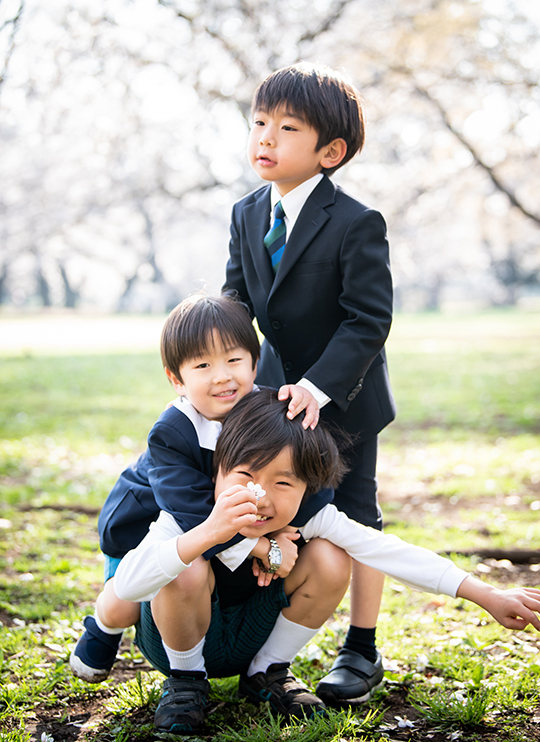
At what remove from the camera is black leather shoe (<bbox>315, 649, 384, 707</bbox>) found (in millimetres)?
2191

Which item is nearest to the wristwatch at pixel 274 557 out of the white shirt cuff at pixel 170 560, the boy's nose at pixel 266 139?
the white shirt cuff at pixel 170 560

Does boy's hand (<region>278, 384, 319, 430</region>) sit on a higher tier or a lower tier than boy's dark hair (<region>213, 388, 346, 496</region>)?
higher

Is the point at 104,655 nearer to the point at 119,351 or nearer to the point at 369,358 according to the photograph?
the point at 369,358

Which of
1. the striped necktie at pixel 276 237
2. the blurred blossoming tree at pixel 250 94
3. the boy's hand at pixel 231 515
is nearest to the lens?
the boy's hand at pixel 231 515

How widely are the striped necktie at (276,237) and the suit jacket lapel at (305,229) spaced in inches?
2.9

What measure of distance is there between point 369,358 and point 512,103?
8777 mm

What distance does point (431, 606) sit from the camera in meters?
3.07

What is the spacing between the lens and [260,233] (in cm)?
238

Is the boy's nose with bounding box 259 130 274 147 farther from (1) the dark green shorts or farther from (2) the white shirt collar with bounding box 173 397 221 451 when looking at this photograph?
(1) the dark green shorts

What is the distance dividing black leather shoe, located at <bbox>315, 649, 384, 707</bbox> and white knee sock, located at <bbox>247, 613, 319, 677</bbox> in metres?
0.16

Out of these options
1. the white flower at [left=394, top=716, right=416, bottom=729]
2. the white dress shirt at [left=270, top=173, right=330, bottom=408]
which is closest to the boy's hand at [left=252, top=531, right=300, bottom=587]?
the white flower at [left=394, top=716, right=416, bottom=729]

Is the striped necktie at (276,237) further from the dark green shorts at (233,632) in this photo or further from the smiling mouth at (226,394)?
the dark green shorts at (233,632)

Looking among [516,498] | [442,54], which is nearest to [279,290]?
[516,498]

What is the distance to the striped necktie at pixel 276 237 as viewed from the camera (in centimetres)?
233
